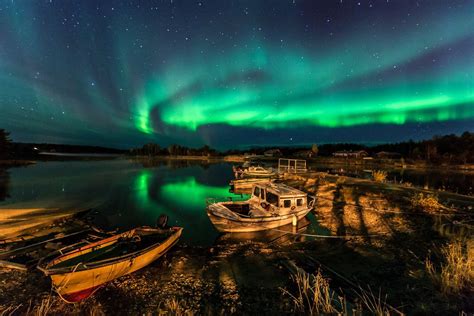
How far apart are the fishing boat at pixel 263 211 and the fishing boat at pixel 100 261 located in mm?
3581

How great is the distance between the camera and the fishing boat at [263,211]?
1579 centimetres

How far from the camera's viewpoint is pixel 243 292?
9023 mm

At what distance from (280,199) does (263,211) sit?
1645 mm

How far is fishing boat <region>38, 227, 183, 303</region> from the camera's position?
8.19 meters

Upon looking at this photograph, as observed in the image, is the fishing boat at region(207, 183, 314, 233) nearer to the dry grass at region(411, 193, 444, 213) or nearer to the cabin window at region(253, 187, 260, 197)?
the cabin window at region(253, 187, 260, 197)

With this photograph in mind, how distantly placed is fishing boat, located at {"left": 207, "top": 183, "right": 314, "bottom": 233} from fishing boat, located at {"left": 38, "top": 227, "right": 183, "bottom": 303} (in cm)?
358

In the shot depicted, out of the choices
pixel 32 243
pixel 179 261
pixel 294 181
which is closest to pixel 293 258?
pixel 179 261

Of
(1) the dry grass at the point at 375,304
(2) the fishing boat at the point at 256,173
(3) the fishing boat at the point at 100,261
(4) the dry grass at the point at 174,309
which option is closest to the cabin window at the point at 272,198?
(3) the fishing boat at the point at 100,261

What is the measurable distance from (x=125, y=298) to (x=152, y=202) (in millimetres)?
22016

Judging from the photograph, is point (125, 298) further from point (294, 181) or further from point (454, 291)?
point (294, 181)

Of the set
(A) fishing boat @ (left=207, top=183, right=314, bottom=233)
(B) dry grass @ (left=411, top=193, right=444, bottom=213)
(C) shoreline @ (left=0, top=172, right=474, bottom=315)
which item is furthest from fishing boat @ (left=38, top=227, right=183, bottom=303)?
(B) dry grass @ (left=411, top=193, right=444, bottom=213)

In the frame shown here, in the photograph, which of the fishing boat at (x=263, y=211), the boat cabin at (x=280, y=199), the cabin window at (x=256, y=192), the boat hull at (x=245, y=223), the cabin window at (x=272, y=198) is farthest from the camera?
the cabin window at (x=256, y=192)

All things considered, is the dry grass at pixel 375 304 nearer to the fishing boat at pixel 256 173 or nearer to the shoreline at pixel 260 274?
the shoreline at pixel 260 274

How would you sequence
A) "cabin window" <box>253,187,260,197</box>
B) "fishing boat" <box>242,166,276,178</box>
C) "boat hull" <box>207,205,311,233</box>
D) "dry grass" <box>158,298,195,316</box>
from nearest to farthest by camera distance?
"dry grass" <box>158,298,195,316</box> → "boat hull" <box>207,205,311,233</box> → "cabin window" <box>253,187,260,197</box> → "fishing boat" <box>242,166,276,178</box>
